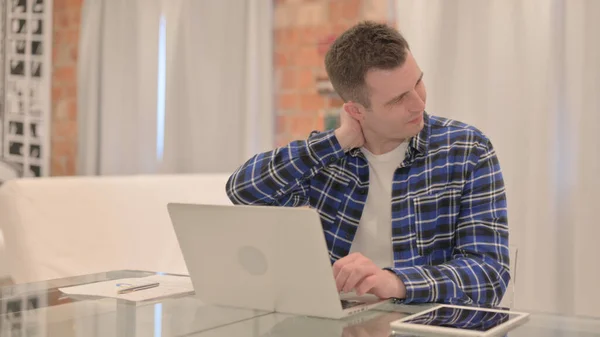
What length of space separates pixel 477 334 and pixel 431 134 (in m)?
0.85

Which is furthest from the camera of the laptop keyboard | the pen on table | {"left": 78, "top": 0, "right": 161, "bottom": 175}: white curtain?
{"left": 78, "top": 0, "right": 161, "bottom": 175}: white curtain

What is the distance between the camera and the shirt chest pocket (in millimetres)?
1796

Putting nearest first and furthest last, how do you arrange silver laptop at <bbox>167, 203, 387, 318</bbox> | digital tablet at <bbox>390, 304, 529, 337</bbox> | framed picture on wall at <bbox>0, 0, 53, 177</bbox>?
digital tablet at <bbox>390, 304, 529, 337</bbox>, silver laptop at <bbox>167, 203, 387, 318</bbox>, framed picture on wall at <bbox>0, 0, 53, 177</bbox>

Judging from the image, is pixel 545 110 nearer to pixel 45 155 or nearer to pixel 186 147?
pixel 186 147

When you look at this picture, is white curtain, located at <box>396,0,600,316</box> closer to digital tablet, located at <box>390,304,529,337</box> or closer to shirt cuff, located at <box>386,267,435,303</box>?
shirt cuff, located at <box>386,267,435,303</box>

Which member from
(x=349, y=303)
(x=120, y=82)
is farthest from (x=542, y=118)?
(x=120, y=82)

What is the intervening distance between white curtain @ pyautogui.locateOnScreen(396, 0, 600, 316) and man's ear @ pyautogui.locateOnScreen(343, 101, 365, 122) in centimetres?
99

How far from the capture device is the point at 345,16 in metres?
3.27

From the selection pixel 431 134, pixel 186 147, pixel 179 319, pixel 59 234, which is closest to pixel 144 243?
pixel 59 234

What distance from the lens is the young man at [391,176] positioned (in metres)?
1.76

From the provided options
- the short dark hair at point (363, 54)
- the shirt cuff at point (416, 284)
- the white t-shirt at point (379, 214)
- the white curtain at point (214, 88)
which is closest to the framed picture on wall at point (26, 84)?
the white curtain at point (214, 88)

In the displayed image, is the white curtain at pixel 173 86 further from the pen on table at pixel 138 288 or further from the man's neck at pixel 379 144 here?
the pen on table at pixel 138 288

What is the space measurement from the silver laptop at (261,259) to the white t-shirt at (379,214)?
43cm

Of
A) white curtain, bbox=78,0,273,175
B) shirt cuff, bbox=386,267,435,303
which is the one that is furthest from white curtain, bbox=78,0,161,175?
shirt cuff, bbox=386,267,435,303
